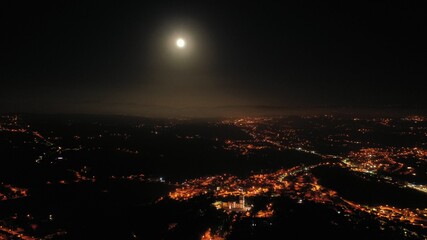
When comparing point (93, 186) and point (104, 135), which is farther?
point (104, 135)

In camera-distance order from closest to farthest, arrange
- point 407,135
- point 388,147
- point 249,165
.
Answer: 1. point 249,165
2. point 388,147
3. point 407,135

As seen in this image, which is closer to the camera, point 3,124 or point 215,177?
point 215,177

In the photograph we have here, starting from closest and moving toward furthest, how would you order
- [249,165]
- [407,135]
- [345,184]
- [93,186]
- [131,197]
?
1. [131,197]
2. [93,186]
3. [345,184]
4. [249,165]
5. [407,135]

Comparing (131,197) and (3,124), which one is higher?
(3,124)

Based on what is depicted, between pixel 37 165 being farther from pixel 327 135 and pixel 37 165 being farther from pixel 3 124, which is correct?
pixel 327 135

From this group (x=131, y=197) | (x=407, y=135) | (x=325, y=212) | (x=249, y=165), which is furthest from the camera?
(x=407, y=135)

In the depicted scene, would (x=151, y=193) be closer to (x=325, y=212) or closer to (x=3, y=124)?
(x=325, y=212)

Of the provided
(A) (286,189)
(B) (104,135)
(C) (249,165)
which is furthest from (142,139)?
(A) (286,189)

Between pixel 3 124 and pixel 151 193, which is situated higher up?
pixel 3 124

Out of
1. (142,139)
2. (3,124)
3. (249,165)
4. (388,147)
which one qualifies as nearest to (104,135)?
(142,139)
